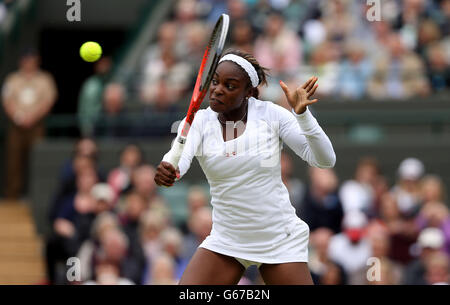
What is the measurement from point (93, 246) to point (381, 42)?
4.45 metres

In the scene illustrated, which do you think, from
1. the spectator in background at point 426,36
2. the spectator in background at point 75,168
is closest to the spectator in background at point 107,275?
the spectator in background at point 75,168

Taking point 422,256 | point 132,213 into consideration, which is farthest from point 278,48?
point 422,256

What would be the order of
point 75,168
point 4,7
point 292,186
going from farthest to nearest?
point 4,7 → point 75,168 → point 292,186

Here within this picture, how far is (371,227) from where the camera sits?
907 centimetres

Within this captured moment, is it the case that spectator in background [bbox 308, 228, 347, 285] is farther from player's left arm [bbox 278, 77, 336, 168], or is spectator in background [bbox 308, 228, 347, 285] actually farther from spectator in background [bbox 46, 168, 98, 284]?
player's left arm [bbox 278, 77, 336, 168]

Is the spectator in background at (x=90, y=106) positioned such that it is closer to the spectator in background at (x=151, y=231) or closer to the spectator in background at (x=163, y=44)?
the spectator in background at (x=163, y=44)

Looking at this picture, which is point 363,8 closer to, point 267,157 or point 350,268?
point 350,268

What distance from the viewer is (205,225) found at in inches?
346

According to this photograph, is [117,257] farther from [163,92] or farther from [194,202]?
[163,92]

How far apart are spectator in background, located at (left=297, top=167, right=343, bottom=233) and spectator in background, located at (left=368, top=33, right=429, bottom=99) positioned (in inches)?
83.9

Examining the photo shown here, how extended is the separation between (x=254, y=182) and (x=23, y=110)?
7.44 m

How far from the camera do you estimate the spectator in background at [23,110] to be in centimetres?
1156
